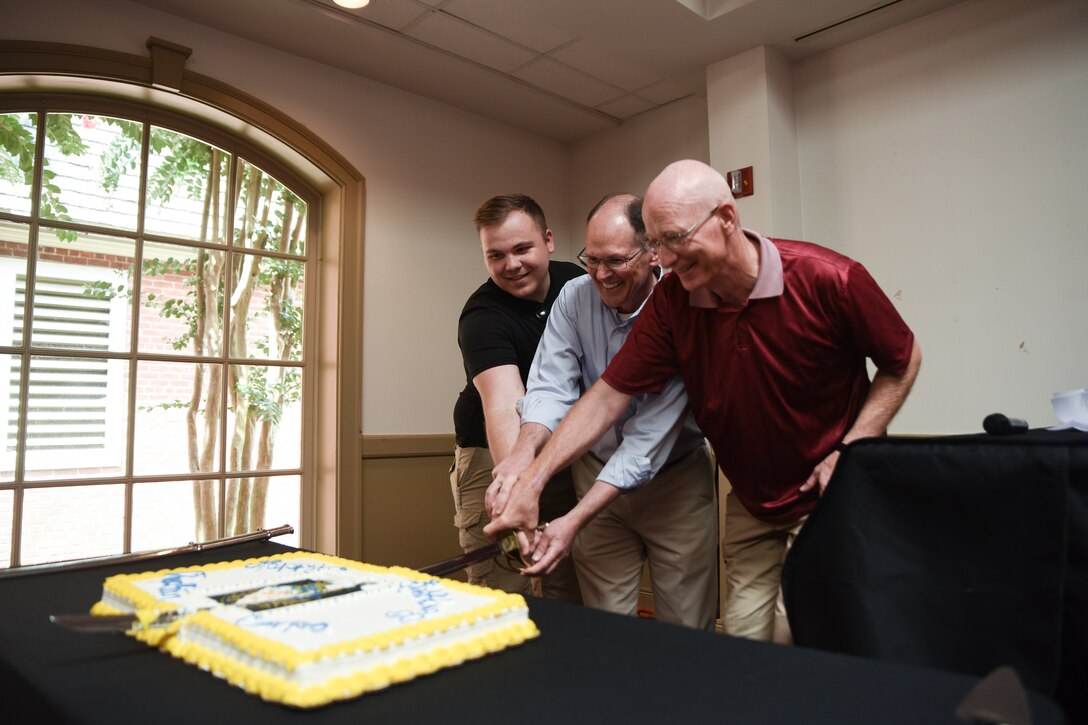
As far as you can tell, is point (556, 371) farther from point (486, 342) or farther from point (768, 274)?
point (768, 274)

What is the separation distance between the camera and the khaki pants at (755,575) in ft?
5.08

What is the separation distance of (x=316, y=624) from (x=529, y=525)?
2.48 feet

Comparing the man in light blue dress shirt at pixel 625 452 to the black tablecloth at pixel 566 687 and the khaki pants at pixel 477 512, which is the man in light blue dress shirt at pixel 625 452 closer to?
the khaki pants at pixel 477 512

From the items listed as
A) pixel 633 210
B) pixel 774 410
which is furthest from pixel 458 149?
pixel 774 410

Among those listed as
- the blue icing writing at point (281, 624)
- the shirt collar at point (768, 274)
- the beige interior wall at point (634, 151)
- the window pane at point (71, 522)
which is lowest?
the window pane at point (71, 522)

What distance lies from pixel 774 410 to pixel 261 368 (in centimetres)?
271

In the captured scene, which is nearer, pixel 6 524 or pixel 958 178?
→ pixel 6 524

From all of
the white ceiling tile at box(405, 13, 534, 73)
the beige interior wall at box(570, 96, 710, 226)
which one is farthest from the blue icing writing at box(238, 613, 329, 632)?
the beige interior wall at box(570, 96, 710, 226)

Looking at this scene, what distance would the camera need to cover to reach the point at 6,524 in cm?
285

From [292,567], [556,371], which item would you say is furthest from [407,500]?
[292,567]

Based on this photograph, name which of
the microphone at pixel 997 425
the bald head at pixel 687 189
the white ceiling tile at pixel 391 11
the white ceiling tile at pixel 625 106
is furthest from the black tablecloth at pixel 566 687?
the white ceiling tile at pixel 625 106

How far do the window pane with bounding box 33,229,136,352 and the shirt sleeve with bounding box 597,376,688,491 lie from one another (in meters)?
2.42

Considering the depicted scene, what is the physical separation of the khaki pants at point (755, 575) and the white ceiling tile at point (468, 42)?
2502mm

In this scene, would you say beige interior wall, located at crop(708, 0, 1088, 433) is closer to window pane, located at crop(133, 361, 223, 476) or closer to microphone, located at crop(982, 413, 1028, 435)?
microphone, located at crop(982, 413, 1028, 435)
